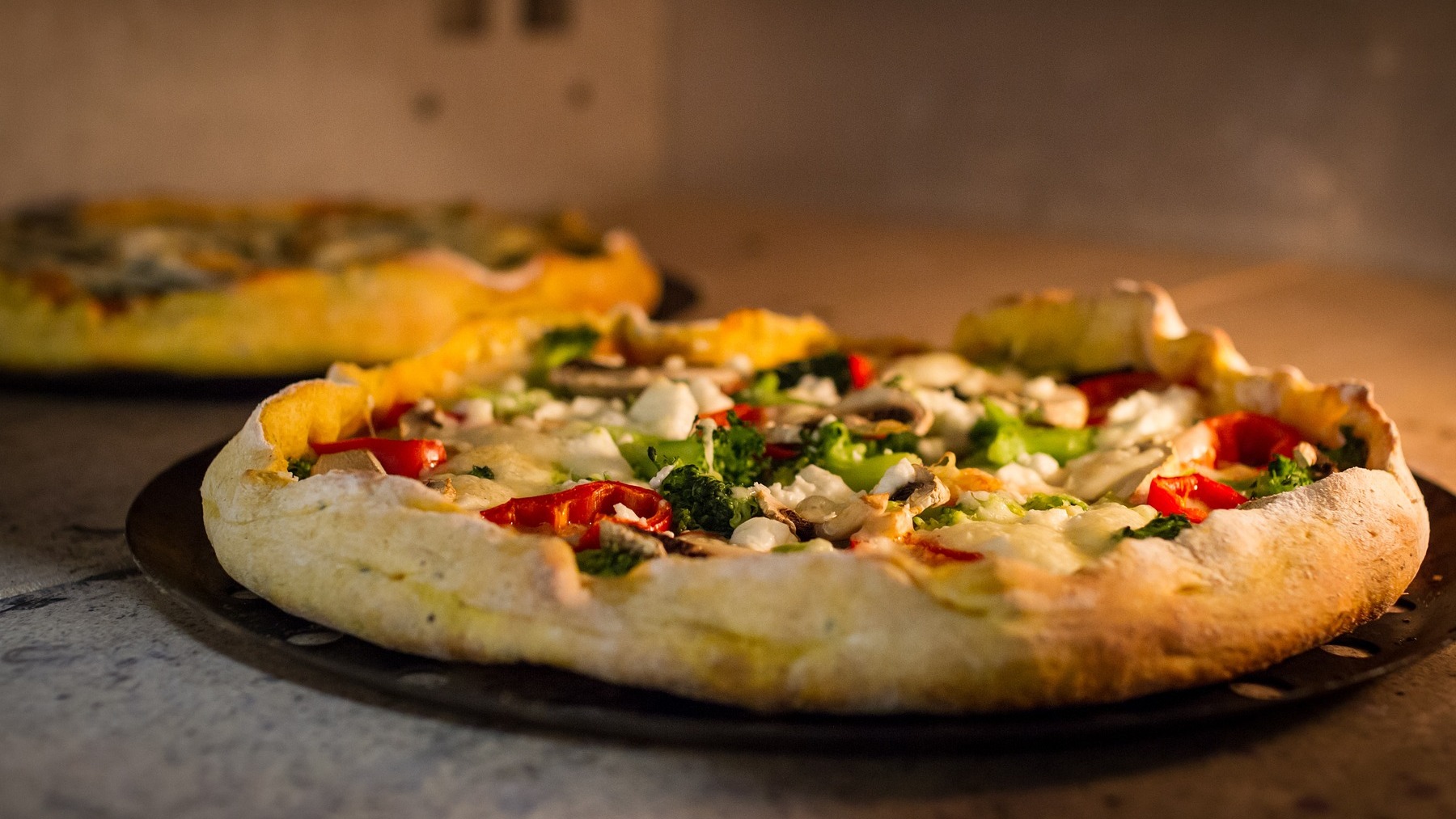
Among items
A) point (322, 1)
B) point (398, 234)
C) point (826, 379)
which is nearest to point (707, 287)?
point (398, 234)

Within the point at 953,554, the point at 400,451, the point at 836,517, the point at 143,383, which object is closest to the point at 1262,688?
the point at 953,554

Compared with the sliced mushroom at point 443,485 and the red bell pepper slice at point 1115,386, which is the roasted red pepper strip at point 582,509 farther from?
the red bell pepper slice at point 1115,386

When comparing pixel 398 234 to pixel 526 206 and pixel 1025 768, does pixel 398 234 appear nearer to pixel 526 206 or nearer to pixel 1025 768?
pixel 526 206

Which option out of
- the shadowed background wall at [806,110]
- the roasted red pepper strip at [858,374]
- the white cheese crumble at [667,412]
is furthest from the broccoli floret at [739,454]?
the shadowed background wall at [806,110]

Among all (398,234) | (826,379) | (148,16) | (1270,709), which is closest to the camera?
(1270,709)

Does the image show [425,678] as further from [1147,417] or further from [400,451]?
[1147,417]

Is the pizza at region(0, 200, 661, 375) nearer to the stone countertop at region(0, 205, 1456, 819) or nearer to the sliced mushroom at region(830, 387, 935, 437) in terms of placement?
the sliced mushroom at region(830, 387, 935, 437)
